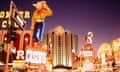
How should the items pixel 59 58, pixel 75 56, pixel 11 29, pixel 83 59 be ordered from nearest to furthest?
1. pixel 11 29
2. pixel 83 59
3. pixel 75 56
4. pixel 59 58

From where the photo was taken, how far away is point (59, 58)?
3519cm

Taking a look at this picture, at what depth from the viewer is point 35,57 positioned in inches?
675

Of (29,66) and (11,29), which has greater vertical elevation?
(11,29)

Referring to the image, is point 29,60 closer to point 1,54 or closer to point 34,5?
point 1,54

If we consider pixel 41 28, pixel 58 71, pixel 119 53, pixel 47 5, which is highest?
pixel 47 5

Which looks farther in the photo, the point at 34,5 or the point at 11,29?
the point at 34,5

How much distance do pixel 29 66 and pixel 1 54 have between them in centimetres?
189

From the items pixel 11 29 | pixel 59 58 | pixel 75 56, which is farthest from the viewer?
pixel 59 58

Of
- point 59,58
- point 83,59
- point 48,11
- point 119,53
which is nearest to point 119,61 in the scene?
point 119,53

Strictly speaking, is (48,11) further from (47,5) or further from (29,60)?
(29,60)

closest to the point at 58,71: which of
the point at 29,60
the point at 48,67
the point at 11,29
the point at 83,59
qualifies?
the point at 48,67

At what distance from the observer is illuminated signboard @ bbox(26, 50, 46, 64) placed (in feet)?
55.6

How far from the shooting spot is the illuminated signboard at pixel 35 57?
1694 cm

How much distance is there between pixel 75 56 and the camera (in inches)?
790
